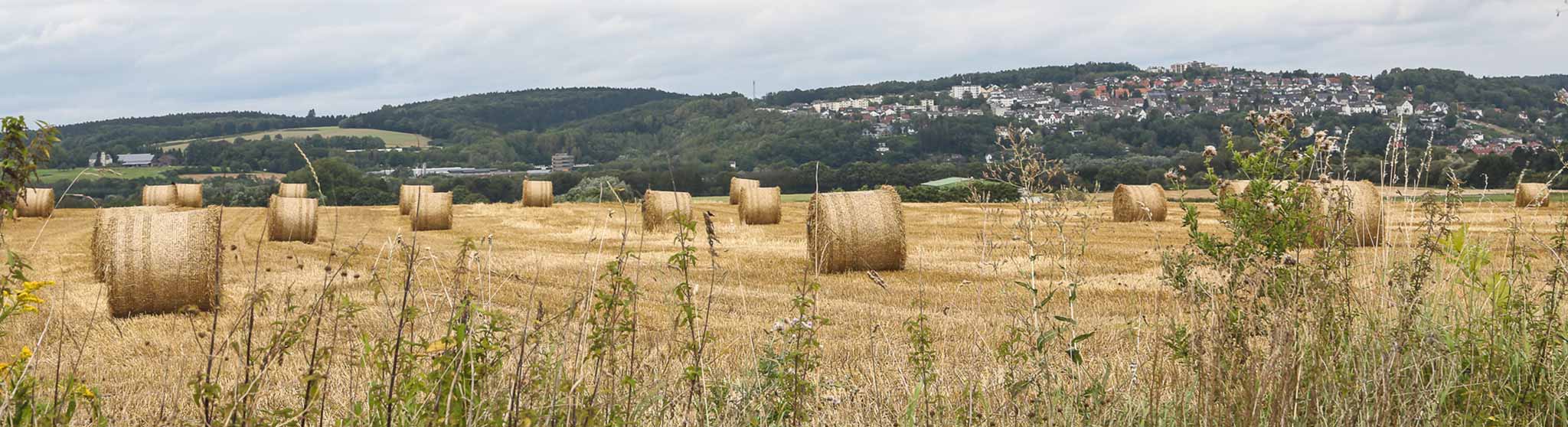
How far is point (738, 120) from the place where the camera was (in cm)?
5400

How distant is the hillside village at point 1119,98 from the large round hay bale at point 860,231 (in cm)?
5343

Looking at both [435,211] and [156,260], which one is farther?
[435,211]

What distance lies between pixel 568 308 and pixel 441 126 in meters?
66.5

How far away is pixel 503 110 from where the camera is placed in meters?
76.4

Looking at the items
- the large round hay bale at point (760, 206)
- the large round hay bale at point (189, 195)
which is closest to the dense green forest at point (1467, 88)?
the large round hay bale at point (760, 206)

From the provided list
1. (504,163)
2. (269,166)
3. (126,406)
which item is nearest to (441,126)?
(504,163)

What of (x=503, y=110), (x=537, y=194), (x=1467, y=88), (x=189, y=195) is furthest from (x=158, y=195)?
(x=1467, y=88)

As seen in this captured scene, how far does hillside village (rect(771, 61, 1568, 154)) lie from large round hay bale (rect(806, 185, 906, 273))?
53430mm

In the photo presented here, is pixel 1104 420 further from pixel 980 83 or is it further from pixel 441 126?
pixel 980 83

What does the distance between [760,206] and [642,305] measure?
1740 cm

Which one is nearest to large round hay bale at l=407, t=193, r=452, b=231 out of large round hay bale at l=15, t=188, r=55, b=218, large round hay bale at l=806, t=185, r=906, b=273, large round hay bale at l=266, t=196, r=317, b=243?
large round hay bale at l=266, t=196, r=317, b=243

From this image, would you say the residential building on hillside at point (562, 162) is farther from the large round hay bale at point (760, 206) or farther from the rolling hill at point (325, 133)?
the large round hay bale at point (760, 206)

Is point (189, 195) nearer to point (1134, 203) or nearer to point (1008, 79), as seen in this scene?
point (1134, 203)

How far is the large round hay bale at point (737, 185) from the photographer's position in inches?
1388
